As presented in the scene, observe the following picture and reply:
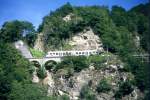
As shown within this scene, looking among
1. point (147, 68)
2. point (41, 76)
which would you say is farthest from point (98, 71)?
point (147, 68)

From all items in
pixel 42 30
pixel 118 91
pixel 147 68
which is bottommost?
pixel 118 91

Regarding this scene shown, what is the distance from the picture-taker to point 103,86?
1862 cm

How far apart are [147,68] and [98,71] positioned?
17.8 m

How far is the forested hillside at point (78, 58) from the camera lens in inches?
702

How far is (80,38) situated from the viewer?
71.3 ft

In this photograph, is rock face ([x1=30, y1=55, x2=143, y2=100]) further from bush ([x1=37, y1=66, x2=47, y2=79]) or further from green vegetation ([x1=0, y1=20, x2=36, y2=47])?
green vegetation ([x1=0, y1=20, x2=36, y2=47])

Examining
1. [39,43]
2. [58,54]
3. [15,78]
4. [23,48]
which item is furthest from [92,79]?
[39,43]

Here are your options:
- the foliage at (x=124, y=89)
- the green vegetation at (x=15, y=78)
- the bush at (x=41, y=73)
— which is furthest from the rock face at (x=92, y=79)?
the green vegetation at (x=15, y=78)

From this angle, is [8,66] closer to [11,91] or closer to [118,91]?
[11,91]

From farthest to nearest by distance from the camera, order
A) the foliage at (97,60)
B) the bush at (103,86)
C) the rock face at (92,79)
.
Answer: the foliage at (97,60) → the rock face at (92,79) → the bush at (103,86)

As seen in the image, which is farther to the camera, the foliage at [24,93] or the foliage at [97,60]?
the foliage at [97,60]

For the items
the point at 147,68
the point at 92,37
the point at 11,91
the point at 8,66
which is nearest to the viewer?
the point at 147,68

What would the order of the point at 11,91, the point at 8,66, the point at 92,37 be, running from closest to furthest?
the point at 11,91 → the point at 8,66 → the point at 92,37

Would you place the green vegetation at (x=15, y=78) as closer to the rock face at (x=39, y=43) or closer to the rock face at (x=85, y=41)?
the rock face at (x=39, y=43)
